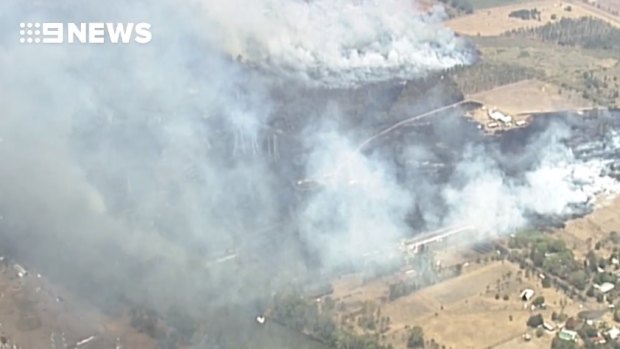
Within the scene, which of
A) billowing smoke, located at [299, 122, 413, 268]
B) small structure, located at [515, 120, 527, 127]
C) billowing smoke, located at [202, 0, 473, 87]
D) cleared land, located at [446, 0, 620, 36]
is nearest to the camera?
billowing smoke, located at [299, 122, 413, 268]

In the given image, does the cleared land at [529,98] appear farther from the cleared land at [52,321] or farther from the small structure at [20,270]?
the small structure at [20,270]

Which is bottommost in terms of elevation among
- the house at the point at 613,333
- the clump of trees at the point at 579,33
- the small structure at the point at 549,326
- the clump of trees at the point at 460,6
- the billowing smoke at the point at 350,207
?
the house at the point at 613,333

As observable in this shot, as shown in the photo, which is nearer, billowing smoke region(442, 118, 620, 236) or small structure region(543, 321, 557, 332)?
small structure region(543, 321, 557, 332)

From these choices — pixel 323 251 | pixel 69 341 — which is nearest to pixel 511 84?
pixel 323 251

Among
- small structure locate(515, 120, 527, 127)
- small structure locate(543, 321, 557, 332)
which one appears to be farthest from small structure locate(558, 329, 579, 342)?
small structure locate(515, 120, 527, 127)

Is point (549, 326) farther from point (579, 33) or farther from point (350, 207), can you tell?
point (579, 33)

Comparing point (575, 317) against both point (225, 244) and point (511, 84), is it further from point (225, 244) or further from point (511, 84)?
point (511, 84)

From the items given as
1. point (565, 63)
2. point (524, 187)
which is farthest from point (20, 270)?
point (565, 63)

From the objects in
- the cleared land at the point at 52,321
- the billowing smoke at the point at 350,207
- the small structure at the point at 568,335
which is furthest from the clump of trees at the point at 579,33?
the cleared land at the point at 52,321

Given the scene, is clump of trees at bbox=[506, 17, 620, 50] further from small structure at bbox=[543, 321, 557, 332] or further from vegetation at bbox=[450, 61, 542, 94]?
small structure at bbox=[543, 321, 557, 332]
